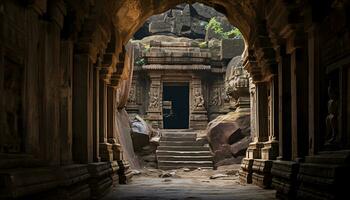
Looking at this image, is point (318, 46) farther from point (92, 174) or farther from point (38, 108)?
point (92, 174)

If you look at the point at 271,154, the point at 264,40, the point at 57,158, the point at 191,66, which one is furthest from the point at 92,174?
the point at 191,66

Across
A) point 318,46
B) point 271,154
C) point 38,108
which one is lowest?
point 271,154

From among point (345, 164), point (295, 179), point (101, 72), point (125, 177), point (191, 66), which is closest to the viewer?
point (345, 164)

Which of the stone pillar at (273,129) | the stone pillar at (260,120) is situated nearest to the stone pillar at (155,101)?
the stone pillar at (260,120)

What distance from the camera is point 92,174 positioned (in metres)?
8.64

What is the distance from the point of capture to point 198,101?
89.2ft

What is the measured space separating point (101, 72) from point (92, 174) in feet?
12.4

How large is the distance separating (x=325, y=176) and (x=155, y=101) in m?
21.6

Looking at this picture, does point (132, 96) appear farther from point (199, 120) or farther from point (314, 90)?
point (314, 90)

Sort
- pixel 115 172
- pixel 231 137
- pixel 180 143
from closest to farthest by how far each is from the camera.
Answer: pixel 115 172, pixel 231 137, pixel 180 143

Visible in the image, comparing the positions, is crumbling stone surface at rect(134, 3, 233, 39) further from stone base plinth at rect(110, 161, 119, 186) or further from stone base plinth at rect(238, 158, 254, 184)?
stone base plinth at rect(110, 161, 119, 186)

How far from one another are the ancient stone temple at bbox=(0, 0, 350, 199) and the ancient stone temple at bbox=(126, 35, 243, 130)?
41.8 feet

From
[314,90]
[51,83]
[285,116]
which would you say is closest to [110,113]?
[285,116]

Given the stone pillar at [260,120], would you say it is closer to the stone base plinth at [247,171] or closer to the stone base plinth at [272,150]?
the stone base plinth at [247,171]
